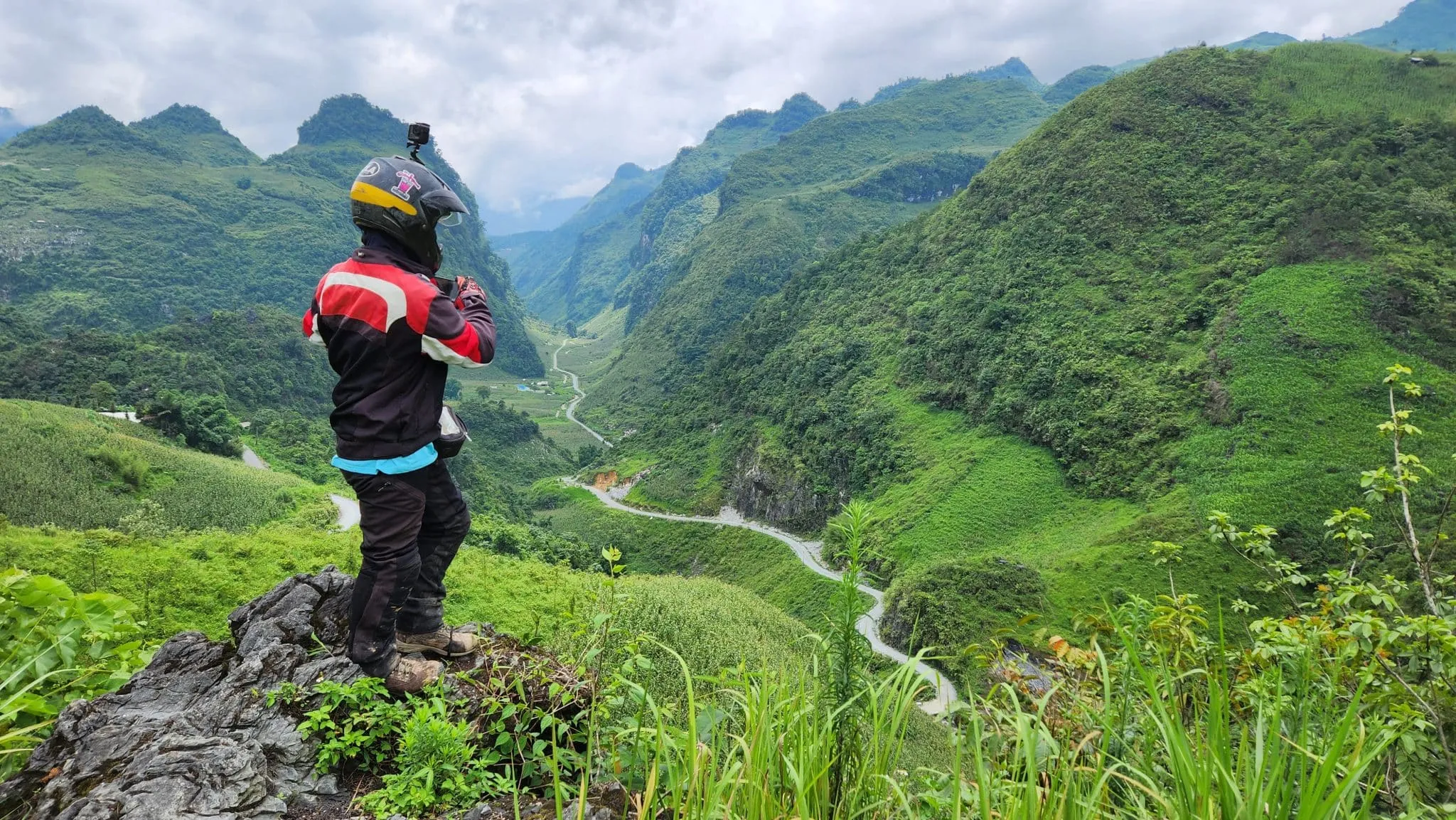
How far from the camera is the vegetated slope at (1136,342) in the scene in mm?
33375

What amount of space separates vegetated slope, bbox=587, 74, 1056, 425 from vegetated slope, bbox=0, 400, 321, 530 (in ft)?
283

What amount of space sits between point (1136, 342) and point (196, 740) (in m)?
52.6

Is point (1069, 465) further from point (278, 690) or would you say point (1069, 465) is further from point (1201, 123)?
point (278, 690)

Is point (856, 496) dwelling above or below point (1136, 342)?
below

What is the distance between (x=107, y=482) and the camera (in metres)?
16.8

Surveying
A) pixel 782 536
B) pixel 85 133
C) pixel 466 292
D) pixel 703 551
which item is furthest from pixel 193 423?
pixel 85 133

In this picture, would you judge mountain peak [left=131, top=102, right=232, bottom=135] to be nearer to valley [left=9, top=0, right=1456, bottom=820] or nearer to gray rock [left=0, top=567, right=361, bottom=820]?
valley [left=9, top=0, right=1456, bottom=820]

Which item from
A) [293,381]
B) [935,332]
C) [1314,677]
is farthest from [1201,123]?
[293,381]

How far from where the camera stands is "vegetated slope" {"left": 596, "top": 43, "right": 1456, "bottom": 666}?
33375mm

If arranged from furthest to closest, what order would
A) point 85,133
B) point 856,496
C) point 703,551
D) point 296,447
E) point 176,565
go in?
1. point 85,133
2. point 703,551
3. point 296,447
4. point 856,496
5. point 176,565

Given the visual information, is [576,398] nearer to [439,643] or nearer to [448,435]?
[439,643]

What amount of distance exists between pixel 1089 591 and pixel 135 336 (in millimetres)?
69298

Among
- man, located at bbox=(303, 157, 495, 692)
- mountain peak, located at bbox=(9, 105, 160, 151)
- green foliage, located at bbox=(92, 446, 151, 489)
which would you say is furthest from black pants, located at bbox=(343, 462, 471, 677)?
mountain peak, located at bbox=(9, 105, 160, 151)

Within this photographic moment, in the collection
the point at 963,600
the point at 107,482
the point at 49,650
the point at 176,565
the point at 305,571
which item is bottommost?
the point at 963,600
